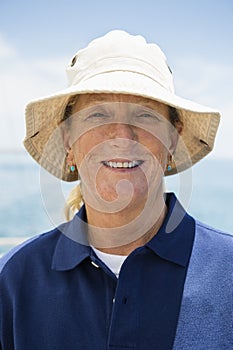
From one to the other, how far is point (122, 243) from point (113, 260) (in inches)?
1.7

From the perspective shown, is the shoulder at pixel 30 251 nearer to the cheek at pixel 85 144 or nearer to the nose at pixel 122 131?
the cheek at pixel 85 144

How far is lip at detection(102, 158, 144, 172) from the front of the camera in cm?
105

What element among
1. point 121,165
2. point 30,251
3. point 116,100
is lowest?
point 30,251

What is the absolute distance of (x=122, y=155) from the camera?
1.05m

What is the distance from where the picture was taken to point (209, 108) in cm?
110

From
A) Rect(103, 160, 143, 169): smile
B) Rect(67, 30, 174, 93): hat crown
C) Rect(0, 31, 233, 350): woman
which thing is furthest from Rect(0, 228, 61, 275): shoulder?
Rect(67, 30, 174, 93): hat crown

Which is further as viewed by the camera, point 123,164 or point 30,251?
point 30,251

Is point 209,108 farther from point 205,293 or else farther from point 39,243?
point 39,243

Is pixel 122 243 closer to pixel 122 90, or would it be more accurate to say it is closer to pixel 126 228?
pixel 126 228

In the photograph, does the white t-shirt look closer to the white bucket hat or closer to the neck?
the neck

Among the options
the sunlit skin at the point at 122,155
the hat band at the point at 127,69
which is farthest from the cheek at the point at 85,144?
the hat band at the point at 127,69

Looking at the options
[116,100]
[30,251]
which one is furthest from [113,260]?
[116,100]

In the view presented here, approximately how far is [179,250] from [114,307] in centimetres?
19

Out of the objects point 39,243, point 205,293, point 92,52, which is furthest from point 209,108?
point 39,243
